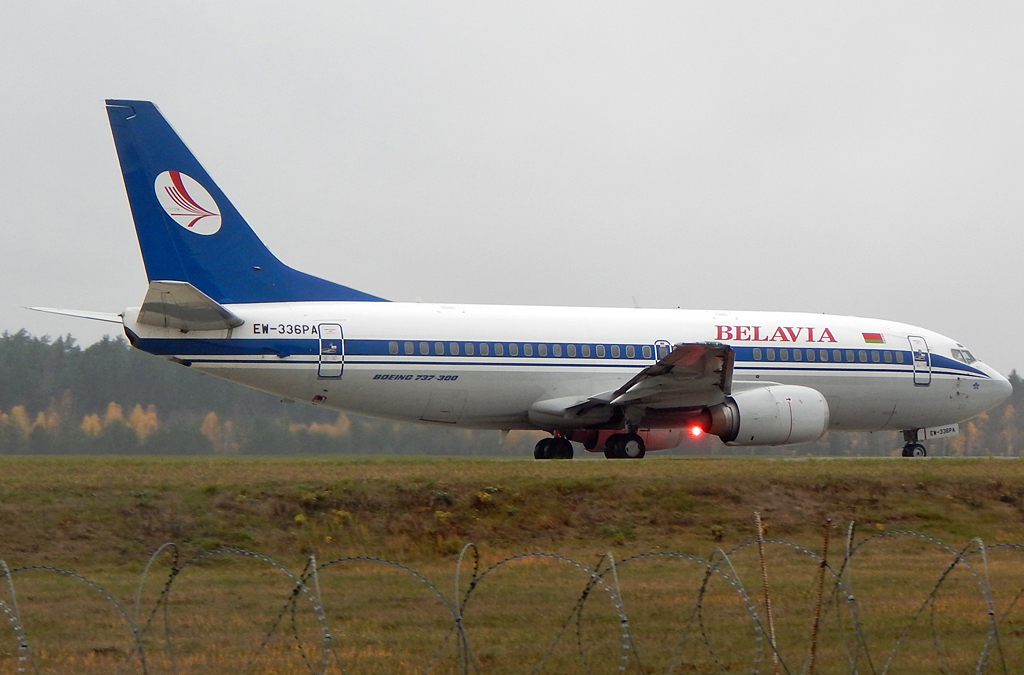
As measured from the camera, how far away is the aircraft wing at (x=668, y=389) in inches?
1016

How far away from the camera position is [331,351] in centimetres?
2502

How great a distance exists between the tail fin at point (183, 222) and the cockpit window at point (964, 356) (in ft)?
57.4

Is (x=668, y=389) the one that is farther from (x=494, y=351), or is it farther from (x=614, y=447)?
(x=494, y=351)

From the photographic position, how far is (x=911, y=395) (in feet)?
103

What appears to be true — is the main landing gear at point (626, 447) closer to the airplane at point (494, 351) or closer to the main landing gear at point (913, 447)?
the airplane at point (494, 351)

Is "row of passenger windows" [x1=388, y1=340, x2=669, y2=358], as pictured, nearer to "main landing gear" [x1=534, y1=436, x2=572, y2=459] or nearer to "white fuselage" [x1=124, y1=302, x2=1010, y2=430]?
"white fuselage" [x1=124, y1=302, x2=1010, y2=430]

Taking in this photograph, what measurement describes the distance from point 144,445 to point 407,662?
22940mm

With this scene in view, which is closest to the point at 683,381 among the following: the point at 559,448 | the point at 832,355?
the point at 559,448

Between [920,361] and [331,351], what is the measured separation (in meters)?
15.6

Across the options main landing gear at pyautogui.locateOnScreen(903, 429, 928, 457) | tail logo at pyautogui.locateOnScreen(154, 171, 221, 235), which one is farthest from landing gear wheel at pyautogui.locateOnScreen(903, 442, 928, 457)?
tail logo at pyautogui.locateOnScreen(154, 171, 221, 235)

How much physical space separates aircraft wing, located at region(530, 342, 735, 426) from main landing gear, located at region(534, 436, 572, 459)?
1398 millimetres

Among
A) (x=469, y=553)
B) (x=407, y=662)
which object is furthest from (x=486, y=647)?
(x=469, y=553)

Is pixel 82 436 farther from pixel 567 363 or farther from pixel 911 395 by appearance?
pixel 911 395

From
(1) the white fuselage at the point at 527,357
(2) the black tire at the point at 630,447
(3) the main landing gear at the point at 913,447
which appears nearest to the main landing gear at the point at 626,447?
(2) the black tire at the point at 630,447
